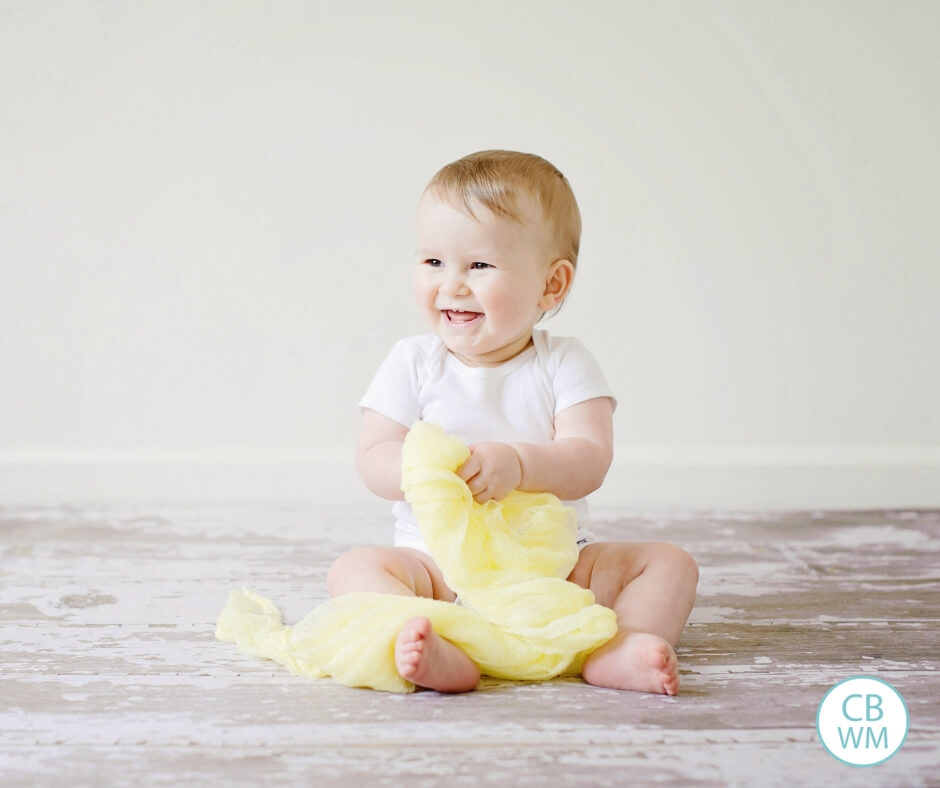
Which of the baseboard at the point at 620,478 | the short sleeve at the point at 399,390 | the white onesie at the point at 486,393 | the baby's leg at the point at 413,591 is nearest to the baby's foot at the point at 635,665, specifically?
the baby's leg at the point at 413,591

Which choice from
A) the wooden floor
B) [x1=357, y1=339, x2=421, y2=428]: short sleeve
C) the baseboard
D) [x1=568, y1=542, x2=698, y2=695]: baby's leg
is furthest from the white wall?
[x1=568, y1=542, x2=698, y2=695]: baby's leg

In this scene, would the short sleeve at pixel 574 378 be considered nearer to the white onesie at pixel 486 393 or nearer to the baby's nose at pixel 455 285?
the white onesie at pixel 486 393

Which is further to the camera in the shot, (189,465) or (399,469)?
(189,465)

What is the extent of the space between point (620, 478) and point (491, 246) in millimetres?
1174

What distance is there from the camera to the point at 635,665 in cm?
98

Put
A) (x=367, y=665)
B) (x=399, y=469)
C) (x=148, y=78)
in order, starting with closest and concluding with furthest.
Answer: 1. (x=367, y=665)
2. (x=399, y=469)
3. (x=148, y=78)

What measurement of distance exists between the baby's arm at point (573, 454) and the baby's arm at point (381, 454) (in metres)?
0.15

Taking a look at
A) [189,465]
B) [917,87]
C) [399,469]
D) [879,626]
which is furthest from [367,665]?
[917,87]

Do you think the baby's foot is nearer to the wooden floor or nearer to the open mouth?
the wooden floor

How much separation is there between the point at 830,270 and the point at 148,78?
152cm

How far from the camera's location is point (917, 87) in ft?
7.16

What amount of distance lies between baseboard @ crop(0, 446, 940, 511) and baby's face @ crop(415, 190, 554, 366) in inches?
42.6

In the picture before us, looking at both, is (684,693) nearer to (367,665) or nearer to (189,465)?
(367,665)

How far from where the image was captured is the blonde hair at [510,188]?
117cm
